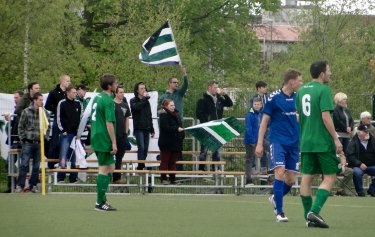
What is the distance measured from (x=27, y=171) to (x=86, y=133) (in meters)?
2.13

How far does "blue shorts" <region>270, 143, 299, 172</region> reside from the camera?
16320mm

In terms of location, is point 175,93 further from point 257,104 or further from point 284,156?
point 284,156

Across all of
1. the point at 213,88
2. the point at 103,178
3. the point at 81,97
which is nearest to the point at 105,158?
the point at 103,178

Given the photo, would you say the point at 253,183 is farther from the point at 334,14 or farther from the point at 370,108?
the point at 334,14

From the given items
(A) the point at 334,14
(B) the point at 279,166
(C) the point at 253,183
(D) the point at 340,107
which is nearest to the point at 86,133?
(C) the point at 253,183

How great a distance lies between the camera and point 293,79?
1634 cm

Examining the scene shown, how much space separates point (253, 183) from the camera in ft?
86.9

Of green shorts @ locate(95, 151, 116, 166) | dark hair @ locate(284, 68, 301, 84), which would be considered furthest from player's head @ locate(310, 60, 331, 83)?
green shorts @ locate(95, 151, 116, 166)

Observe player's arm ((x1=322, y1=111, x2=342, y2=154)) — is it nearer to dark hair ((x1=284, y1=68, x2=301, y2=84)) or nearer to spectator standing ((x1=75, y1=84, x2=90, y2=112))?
dark hair ((x1=284, y1=68, x2=301, y2=84))

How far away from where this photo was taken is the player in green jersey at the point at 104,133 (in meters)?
18.2

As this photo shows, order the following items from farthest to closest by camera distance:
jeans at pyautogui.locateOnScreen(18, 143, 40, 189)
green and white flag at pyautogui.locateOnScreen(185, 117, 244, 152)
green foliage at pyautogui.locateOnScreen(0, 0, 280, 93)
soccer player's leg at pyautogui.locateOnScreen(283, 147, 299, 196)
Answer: green foliage at pyautogui.locateOnScreen(0, 0, 280, 93) < green and white flag at pyautogui.locateOnScreen(185, 117, 244, 152) < jeans at pyautogui.locateOnScreen(18, 143, 40, 189) < soccer player's leg at pyautogui.locateOnScreen(283, 147, 299, 196)

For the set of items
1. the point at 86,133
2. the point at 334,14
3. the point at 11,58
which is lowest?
the point at 86,133

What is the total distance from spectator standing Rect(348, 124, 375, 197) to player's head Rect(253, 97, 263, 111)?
204 centimetres

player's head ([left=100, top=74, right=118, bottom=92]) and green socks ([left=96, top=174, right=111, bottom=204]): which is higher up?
player's head ([left=100, top=74, right=118, bottom=92])
